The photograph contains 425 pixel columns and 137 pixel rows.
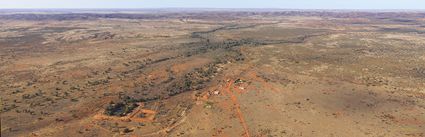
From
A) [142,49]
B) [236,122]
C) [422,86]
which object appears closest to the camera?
[236,122]

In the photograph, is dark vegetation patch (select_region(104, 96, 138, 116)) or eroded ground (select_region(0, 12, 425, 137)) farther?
dark vegetation patch (select_region(104, 96, 138, 116))

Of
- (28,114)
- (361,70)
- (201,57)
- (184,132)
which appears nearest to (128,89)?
(28,114)

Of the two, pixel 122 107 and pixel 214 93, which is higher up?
pixel 214 93

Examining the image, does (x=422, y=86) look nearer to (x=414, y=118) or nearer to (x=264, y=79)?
(x=414, y=118)

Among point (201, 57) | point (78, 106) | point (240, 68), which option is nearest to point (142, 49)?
point (201, 57)

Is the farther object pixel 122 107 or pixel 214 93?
pixel 214 93

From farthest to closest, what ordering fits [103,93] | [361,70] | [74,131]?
[361,70] → [103,93] → [74,131]

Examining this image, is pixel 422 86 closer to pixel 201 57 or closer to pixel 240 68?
pixel 240 68

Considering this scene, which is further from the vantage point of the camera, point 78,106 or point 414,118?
point 78,106

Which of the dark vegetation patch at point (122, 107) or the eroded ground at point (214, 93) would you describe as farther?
the dark vegetation patch at point (122, 107)
